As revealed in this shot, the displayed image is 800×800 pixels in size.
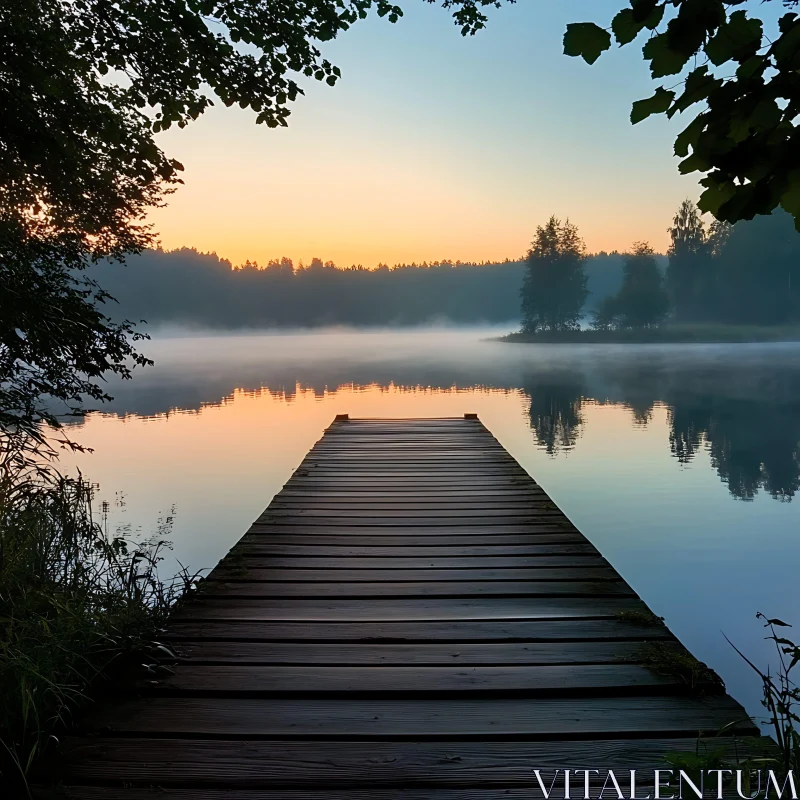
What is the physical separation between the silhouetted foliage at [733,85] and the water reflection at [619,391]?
8.03 metres

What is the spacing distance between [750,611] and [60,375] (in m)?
5.41

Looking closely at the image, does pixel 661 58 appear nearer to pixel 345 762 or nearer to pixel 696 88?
Answer: pixel 696 88

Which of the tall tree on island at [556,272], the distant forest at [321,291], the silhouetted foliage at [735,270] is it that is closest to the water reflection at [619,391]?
the tall tree on island at [556,272]

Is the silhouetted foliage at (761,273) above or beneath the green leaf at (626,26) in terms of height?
above

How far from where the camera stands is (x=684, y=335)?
5688 cm

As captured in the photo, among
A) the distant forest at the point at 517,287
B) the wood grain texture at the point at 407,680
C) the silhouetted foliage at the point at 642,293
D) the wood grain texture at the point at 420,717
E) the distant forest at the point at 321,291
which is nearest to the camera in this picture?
the wood grain texture at the point at 420,717

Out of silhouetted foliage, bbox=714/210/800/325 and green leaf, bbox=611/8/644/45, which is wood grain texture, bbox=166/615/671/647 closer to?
green leaf, bbox=611/8/644/45

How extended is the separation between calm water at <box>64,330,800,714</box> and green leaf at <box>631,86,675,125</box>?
3531 mm

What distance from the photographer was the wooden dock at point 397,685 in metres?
1.78

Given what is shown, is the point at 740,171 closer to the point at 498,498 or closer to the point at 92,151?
the point at 498,498

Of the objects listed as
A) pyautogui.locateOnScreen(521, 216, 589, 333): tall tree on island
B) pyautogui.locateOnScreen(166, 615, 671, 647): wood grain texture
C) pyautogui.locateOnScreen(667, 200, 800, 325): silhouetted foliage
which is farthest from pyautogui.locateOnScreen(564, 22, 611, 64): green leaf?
pyautogui.locateOnScreen(667, 200, 800, 325): silhouetted foliage

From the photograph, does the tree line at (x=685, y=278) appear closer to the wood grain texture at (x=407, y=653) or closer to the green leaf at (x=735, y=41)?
the wood grain texture at (x=407, y=653)

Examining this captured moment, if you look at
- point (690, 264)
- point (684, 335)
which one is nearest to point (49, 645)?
point (684, 335)

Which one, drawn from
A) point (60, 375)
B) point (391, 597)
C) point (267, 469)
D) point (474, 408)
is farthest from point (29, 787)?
point (474, 408)
